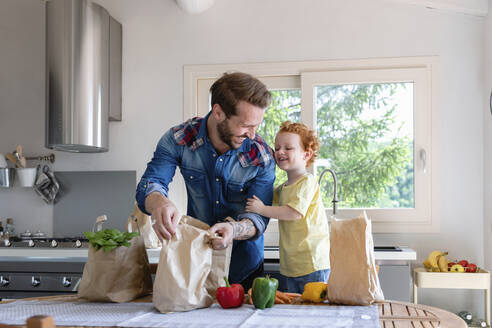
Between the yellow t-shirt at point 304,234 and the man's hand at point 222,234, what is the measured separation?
50 cm

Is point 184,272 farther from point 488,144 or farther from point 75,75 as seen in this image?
point 488,144

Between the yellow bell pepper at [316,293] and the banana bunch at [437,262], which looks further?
the banana bunch at [437,262]

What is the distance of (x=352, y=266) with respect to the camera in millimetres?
1460

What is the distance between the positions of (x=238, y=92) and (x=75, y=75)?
5.93ft

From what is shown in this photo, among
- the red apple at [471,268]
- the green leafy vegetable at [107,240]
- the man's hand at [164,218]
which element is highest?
the man's hand at [164,218]

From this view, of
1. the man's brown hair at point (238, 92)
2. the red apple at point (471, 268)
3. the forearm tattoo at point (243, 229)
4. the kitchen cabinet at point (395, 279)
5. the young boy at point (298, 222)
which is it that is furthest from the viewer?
the red apple at point (471, 268)

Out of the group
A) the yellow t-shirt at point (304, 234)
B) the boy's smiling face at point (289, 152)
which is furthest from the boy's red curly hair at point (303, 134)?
the yellow t-shirt at point (304, 234)

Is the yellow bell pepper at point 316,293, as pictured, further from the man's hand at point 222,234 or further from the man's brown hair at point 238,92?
the man's brown hair at point 238,92

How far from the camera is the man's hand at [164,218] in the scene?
1.49m

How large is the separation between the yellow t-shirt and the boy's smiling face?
0.26ft

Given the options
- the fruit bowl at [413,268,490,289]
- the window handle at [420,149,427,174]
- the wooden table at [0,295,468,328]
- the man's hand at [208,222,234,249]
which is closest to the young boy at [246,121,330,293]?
the man's hand at [208,222,234,249]

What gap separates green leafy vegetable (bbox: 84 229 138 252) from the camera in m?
1.55

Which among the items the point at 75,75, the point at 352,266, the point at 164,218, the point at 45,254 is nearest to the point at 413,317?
the point at 352,266

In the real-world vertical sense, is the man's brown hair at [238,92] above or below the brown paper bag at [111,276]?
above
